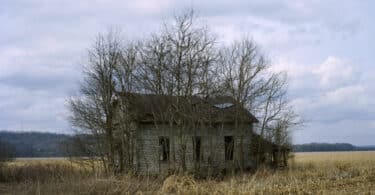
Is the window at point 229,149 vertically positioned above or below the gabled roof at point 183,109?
below

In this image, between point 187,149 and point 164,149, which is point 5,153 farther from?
point 187,149

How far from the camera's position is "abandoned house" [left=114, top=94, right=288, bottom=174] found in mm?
36062

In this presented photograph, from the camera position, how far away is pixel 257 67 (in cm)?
4178

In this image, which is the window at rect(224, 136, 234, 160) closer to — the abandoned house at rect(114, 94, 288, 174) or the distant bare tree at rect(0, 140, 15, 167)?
the abandoned house at rect(114, 94, 288, 174)

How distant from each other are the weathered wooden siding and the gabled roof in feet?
3.15

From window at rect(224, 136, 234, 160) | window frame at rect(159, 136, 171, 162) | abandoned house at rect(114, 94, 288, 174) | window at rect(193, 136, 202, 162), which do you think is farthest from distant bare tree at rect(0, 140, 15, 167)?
window at rect(224, 136, 234, 160)

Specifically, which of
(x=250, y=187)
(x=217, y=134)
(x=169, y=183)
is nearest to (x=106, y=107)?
(x=217, y=134)

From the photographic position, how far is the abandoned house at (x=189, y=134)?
36062 mm

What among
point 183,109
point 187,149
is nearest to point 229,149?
point 187,149

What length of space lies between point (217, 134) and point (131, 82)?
26.8ft

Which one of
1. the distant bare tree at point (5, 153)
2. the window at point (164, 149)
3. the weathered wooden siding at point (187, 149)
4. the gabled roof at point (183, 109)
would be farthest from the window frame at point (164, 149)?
the distant bare tree at point (5, 153)

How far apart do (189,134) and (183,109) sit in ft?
8.95

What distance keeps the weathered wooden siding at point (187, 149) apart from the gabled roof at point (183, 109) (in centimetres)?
96

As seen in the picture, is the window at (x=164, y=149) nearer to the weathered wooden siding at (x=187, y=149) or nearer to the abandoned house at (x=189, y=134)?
the abandoned house at (x=189, y=134)
